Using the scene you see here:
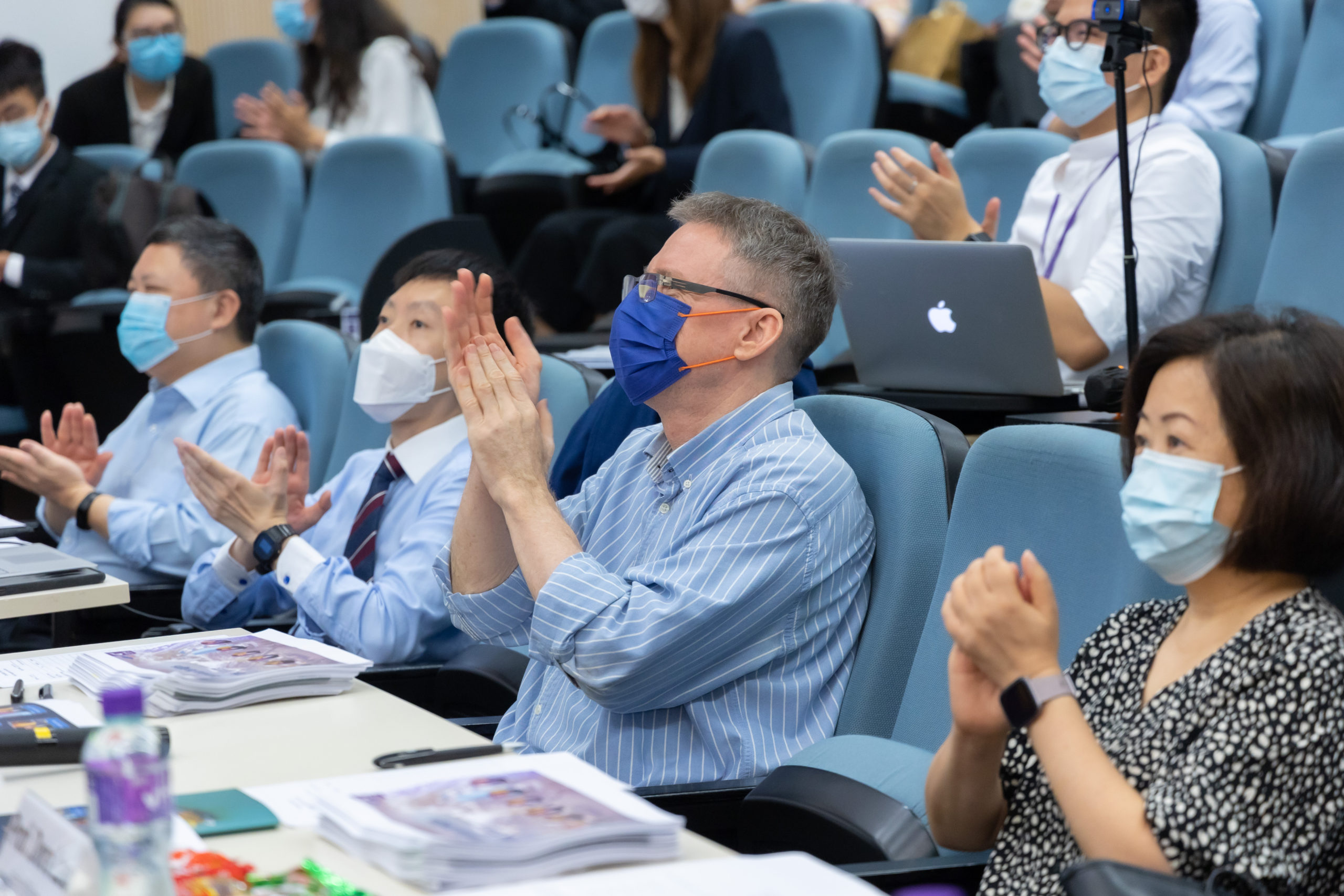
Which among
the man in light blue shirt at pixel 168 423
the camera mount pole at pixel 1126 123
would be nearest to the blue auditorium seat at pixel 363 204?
the man in light blue shirt at pixel 168 423

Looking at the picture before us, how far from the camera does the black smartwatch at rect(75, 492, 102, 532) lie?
2934mm

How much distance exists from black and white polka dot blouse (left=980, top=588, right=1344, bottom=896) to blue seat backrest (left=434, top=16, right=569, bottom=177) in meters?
4.71

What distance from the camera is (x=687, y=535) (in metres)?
1.81

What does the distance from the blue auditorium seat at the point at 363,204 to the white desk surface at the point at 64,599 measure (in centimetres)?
248

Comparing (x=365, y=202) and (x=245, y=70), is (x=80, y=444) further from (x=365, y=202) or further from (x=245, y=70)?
(x=245, y=70)

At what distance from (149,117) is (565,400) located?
424 centimetres

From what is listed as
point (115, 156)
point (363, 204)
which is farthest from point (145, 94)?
point (363, 204)

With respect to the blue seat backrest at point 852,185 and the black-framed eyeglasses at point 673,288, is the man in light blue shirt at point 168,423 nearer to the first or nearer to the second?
the black-framed eyeglasses at point 673,288

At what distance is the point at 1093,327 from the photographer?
108 inches

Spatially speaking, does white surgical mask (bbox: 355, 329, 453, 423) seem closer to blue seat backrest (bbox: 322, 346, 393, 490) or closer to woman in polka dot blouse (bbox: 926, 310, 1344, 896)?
blue seat backrest (bbox: 322, 346, 393, 490)

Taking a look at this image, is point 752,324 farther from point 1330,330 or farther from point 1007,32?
point 1007,32

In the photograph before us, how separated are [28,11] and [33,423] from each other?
3.01 m

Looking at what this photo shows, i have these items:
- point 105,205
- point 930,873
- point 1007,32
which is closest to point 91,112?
point 105,205

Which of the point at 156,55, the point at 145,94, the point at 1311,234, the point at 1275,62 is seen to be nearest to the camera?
the point at 1311,234
